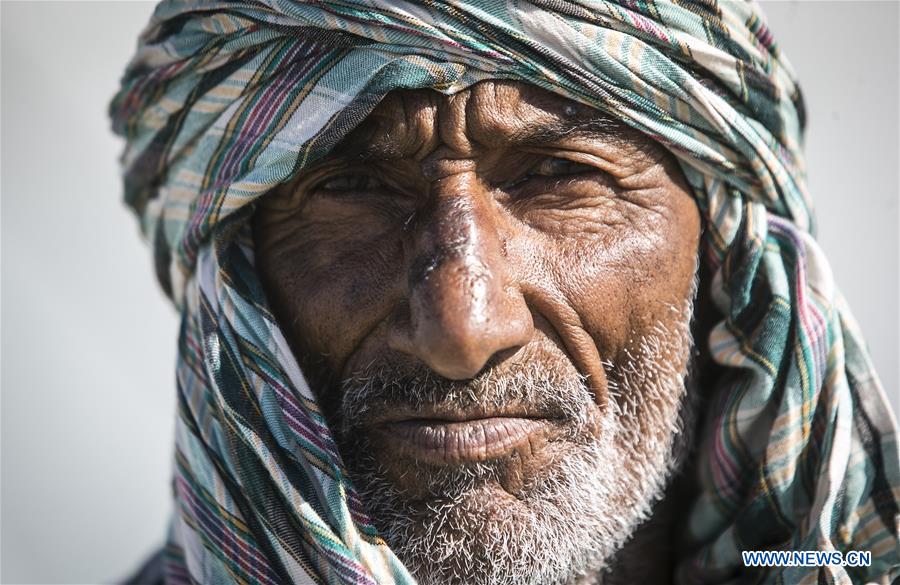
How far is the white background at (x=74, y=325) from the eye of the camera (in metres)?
4.62

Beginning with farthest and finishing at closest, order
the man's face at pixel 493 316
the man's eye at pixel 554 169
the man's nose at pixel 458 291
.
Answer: the man's eye at pixel 554 169, the man's face at pixel 493 316, the man's nose at pixel 458 291

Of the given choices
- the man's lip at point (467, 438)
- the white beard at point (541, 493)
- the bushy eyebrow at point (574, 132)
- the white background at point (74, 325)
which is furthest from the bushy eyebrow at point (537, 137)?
the white background at point (74, 325)

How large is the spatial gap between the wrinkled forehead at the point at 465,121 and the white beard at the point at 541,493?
0.54 meters

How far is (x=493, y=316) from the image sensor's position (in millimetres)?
1918

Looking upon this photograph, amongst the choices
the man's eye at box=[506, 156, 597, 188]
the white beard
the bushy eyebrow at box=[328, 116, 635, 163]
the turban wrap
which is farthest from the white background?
the white beard

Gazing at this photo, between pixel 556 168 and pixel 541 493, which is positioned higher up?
pixel 556 168

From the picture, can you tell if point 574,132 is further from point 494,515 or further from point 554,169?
point 494,515

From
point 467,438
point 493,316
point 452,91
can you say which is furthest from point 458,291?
point 452,91

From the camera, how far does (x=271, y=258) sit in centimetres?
233

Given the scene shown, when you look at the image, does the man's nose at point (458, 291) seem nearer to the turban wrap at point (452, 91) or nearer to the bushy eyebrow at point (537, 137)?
the bushy eyebrow at point (537, 137)

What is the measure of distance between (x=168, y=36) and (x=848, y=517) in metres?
2.10

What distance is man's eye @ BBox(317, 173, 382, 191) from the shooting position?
2.22 meters

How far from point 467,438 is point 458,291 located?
1.12ft

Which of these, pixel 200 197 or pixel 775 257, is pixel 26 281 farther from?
pixel 775 257
